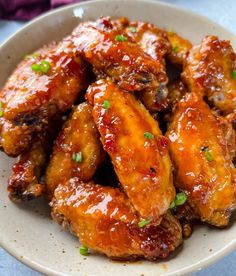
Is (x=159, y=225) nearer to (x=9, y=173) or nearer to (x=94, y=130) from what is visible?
(x=94, y=130)

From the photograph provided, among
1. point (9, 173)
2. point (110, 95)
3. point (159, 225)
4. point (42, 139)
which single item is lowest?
point (9, 173)

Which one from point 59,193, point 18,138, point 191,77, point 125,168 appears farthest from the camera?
point 191,77

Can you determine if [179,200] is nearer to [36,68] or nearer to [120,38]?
[120,38]

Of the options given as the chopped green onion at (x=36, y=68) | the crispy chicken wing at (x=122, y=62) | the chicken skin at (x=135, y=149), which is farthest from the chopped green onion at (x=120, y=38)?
the chopped green onion at (x=36, y=68)

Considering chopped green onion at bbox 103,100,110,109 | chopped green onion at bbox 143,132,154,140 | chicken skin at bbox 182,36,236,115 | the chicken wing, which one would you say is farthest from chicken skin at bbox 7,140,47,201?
chicken skin at bbox 182,36,236,115

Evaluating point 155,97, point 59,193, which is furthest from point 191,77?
point 59,193

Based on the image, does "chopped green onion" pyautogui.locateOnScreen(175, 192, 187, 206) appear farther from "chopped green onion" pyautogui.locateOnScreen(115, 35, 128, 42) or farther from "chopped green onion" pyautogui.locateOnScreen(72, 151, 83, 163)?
"chopped green onion" pyautogui.locateOnScreen(115, 35, 128, 42)
